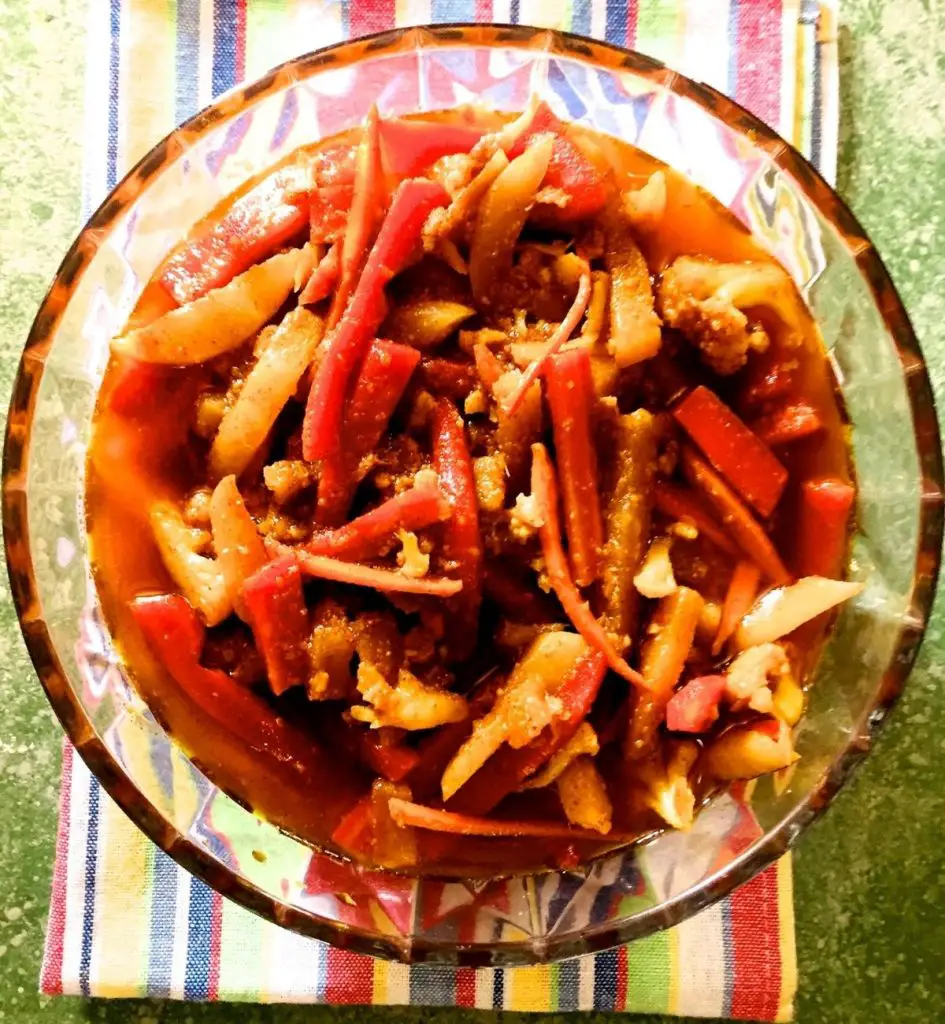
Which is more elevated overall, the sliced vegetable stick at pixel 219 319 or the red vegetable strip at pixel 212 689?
the sliced vegetable stick at pixel 219 319

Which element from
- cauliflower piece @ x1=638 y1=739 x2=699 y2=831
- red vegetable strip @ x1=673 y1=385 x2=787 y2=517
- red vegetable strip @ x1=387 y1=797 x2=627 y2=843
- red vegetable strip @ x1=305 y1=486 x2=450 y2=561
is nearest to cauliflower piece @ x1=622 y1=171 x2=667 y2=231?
red vegetable strip @ x1=673 y1=385 x2=787 y2=517

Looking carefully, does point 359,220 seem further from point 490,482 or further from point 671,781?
point 671,781

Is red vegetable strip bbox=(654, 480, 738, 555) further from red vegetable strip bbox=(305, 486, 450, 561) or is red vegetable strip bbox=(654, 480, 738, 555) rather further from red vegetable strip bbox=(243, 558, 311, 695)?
red vegetable strip bbox=(243, 558, 311, 695)

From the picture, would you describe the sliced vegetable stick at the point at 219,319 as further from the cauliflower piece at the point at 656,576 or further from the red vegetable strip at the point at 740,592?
the red vegetable strip at the point at 740,592

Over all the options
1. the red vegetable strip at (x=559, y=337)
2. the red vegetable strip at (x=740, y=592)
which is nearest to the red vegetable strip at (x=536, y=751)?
the red vegetable strip at (x=740, y=592)

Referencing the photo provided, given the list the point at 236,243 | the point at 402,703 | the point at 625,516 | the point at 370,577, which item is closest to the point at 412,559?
the point at 370,577
